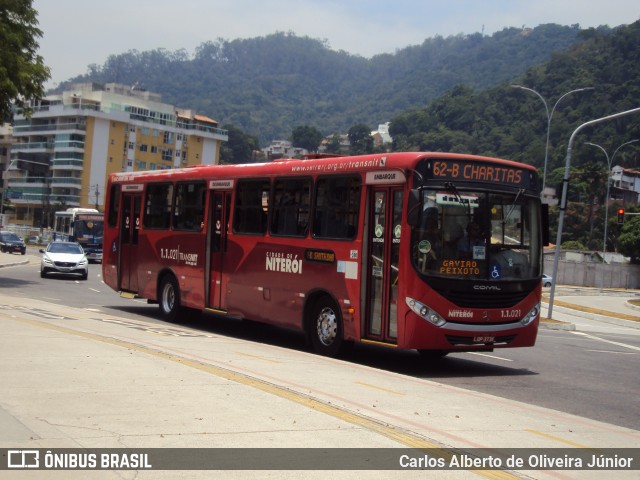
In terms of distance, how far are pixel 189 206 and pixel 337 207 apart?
5.46 metres

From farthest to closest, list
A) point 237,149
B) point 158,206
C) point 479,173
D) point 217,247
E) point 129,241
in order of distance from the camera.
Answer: point 237,149 → point 129,241 → point 158,206 → point 217,247 → point 479,173

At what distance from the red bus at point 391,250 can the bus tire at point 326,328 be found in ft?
0.06

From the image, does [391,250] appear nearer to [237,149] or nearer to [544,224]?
[544,224]

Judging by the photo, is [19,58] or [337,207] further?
[19,58]

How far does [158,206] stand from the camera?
20203 mm

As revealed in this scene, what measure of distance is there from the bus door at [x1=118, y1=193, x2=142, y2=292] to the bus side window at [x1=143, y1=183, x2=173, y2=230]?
472 mm

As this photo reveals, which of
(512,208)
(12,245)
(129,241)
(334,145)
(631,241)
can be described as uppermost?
(334,145)

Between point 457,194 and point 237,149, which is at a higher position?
point 237,149

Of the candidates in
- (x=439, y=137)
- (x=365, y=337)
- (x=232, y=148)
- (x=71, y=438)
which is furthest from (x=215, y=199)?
(x=232, y=148)

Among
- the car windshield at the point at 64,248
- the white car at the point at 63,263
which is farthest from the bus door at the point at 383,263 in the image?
the car windshield at the point at 64,248

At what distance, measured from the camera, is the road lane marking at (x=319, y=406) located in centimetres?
741

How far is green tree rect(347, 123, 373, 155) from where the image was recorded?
125 m

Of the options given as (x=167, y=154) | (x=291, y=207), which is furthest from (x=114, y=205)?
(x=167, y=154)

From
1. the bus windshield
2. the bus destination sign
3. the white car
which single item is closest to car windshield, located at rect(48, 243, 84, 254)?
the white car
